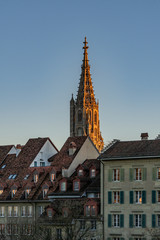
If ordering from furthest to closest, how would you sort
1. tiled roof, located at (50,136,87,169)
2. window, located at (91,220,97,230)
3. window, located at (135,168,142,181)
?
tiled roof, located at (50,136,87,169) → window, located at (91,220,97,230) → window, located at (135,168,142,181)

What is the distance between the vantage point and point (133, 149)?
8788 centimetres

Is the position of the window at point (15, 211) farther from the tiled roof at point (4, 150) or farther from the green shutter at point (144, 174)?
the green shutter at point (144, 174)

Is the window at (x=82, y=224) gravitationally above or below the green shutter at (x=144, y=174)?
below

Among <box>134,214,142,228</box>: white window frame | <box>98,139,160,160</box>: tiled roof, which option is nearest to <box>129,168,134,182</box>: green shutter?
<box>98,139,160,160</box>: tiled roof

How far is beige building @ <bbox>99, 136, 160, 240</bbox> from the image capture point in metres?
83.6

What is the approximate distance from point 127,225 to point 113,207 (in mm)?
3263

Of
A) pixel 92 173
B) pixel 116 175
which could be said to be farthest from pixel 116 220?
pixel 92 173

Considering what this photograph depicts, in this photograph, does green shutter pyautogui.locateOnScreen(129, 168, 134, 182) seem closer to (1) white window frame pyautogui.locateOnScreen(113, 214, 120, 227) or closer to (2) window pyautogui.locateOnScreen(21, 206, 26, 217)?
(1) white window frame pyautogui.locateOnScreen(113, 214, 120, 227)

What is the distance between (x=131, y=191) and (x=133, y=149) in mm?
5848

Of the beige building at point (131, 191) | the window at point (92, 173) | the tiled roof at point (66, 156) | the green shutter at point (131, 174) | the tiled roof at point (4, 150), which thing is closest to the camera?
the beige building at point (131, 191)

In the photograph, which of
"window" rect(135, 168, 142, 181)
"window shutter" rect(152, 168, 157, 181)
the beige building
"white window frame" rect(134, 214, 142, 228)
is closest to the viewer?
the beige building

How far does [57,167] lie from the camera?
102125 millimetres

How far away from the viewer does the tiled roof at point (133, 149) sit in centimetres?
8488

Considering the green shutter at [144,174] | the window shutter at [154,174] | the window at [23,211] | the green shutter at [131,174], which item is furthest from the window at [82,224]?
the window at [23,211]
